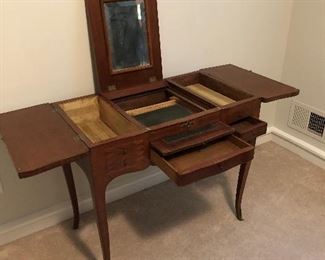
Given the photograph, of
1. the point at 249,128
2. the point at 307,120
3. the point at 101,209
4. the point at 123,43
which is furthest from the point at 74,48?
the point at 307,120

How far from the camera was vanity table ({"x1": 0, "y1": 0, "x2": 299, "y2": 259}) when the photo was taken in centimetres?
113

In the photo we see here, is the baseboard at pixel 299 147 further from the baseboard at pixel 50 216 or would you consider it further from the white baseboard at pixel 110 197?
the baseboard at pixel 50 216

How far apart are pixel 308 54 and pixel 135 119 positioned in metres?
1.17

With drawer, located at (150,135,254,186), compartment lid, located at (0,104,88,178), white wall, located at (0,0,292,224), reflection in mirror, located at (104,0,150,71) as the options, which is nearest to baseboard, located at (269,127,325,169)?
white wall, located at (0,0,292,224)

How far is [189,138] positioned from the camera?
1.22 meters

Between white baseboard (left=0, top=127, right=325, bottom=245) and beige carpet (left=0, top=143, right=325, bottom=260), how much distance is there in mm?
33

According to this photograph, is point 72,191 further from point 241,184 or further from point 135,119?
point 241,184

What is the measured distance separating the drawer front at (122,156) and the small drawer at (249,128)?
1.26ft

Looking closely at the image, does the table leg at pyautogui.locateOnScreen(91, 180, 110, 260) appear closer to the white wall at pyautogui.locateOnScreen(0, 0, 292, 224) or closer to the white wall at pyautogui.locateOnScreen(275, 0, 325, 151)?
the white wall at pyautogui.locateOnScreen(0, 0, 292, 224)

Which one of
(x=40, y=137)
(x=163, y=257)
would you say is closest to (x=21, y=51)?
(x=40, y=137)

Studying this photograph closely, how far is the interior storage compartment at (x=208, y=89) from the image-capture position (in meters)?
1.48

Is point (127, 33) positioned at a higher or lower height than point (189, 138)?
higher

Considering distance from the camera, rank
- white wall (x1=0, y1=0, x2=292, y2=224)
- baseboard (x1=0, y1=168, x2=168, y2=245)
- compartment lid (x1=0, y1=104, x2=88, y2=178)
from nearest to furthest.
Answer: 1. compartment lid (x1=0, y1=104, x2=88, y2=178)
2. white wall (x1=0, y1=0, x2=292, y2=224)
3. baseboard (x1=0, y1=168, x2=168, y2=245)

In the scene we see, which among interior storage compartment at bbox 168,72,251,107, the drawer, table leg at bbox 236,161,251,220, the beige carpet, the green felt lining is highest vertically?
interior storage compartment at bbox 168,72,251,107
